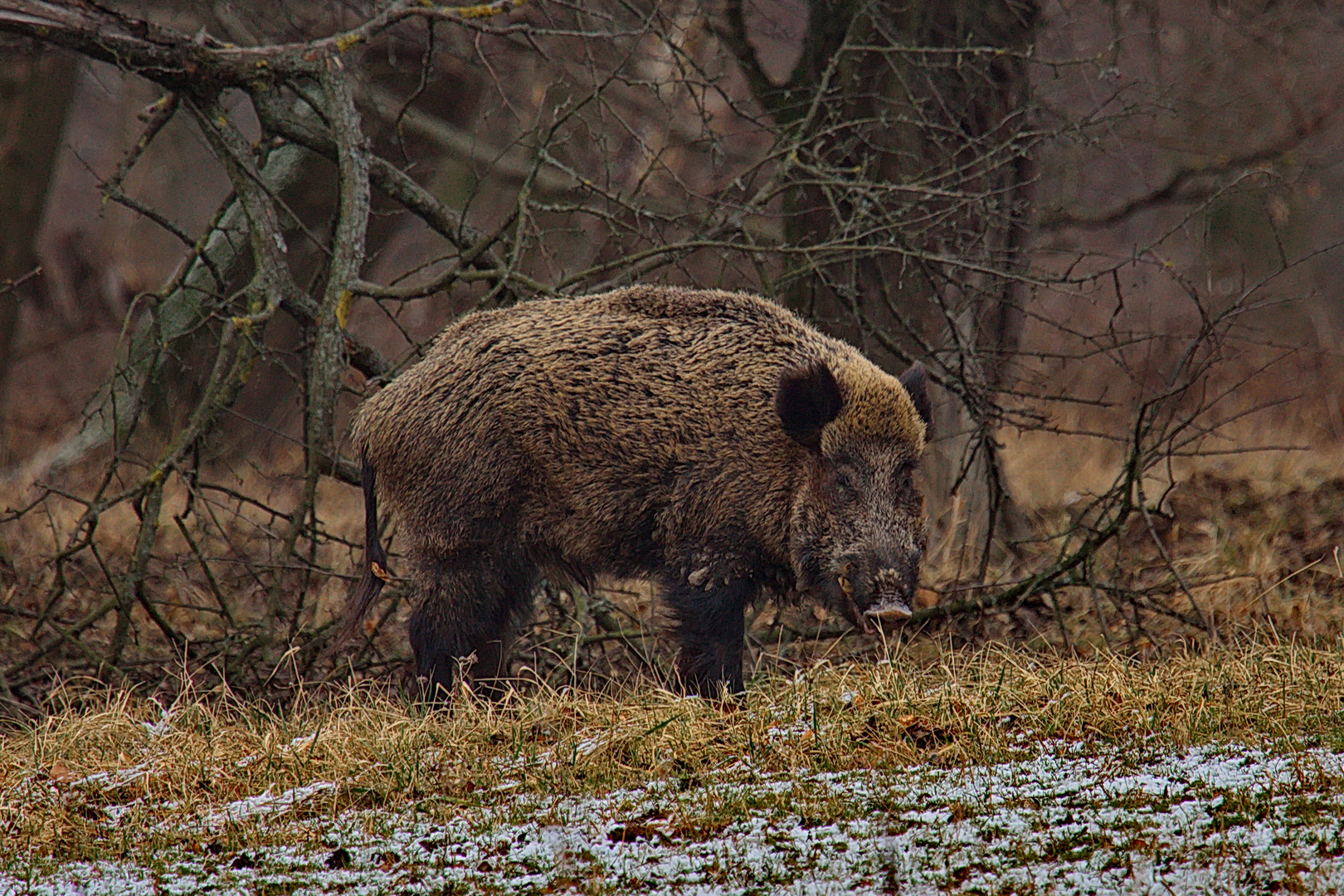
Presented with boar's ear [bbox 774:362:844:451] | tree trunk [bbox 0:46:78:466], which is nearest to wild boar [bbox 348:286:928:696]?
boar's ear [bbox 774:362:844:451]

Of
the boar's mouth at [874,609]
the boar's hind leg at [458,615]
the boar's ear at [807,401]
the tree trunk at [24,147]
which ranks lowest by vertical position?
the boar's hind leg at [458,615]

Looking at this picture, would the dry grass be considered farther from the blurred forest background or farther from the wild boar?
the blurred forest background

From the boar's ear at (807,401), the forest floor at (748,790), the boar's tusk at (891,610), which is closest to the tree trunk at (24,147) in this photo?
the forest floor at (748,790)

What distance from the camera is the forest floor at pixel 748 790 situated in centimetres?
356

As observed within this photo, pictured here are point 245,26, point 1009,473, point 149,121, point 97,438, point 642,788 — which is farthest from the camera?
point 245,26

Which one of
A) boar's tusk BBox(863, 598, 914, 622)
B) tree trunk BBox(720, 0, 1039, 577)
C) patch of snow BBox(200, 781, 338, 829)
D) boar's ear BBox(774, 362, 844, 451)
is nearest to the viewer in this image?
patch of snow BBox(200, 781, 338, 829)

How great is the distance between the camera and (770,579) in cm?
592

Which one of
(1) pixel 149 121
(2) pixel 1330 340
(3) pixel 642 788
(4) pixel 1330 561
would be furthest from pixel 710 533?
(2) pixel 1330 340

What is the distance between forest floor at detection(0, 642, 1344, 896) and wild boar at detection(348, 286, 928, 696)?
504mm

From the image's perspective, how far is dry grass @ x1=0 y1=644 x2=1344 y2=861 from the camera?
4.38 m

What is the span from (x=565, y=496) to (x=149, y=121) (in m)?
3.12

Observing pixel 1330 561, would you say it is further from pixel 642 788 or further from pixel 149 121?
pixel 149 121

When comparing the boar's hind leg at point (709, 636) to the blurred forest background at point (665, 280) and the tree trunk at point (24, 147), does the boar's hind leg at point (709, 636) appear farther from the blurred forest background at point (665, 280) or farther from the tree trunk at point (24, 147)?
the tree trunk at point (24, 147)

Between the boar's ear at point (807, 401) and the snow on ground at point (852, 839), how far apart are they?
1.72 metres
